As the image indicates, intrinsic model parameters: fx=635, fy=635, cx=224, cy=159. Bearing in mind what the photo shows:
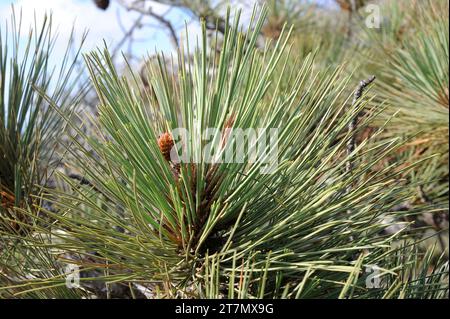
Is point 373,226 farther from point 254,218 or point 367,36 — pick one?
point 367,36

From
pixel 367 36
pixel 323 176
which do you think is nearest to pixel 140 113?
pixel 323 176

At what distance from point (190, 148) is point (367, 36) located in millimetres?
1222

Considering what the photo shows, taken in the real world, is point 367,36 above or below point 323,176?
above

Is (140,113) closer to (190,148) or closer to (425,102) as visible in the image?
(190,148)

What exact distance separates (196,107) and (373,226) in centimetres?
20
